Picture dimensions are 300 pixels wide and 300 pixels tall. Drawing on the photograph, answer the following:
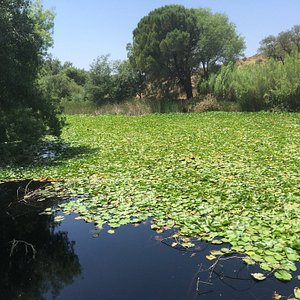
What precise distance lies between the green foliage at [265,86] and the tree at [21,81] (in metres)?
13.7

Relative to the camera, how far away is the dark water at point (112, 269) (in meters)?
3.86

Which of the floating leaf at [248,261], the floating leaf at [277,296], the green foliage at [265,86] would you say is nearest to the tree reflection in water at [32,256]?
the floating leaf at [248,261]

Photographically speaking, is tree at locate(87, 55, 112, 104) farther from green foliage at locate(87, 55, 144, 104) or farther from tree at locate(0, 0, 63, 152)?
tree at locate(0, 0, 63, 152)

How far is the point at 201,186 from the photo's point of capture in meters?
6.97

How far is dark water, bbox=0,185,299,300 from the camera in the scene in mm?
3863

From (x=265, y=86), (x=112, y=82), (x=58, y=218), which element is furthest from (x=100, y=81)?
(x=58, y=218)

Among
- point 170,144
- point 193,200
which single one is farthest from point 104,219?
point 170,144

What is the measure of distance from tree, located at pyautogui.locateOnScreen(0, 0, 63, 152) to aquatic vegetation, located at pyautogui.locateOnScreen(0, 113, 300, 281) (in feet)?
4.13

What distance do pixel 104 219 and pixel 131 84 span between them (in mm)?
26611

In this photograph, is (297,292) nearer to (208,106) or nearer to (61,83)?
(208,106)

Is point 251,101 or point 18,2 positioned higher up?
point 18,2

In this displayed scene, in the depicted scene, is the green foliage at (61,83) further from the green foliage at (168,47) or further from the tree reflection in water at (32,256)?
the green foliage at (168,47)

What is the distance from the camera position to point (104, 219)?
5.77 metres

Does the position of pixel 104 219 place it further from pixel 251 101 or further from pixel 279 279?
pixel 251 101
